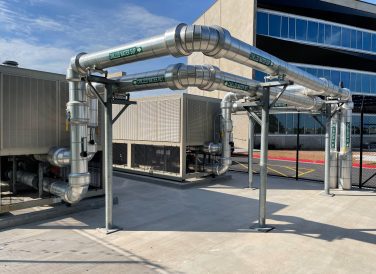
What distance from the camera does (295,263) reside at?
611cm

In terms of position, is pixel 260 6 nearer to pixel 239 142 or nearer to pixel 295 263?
pixel 239 142

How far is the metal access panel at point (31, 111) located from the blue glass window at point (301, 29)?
3262cm

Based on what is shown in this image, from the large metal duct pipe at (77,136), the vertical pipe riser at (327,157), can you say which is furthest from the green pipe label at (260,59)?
the vertical pipe riser at (327,157)

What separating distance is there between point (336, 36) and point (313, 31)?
388 cm

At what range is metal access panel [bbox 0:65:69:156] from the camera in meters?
8.32

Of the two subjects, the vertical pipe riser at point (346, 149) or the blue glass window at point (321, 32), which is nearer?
the vertical pipe riser at point (346, 149)

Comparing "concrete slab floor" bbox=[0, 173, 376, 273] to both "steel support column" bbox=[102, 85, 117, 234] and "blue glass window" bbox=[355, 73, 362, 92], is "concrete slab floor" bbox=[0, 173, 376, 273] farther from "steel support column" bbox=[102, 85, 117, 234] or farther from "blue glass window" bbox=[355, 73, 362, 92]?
"blue glass window" bbox=[355, 73, 362, 92]

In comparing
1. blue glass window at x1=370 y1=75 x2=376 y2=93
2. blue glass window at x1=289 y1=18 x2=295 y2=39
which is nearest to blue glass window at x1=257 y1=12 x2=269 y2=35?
blue glass window at x1=289 y1=18 x2=295 y2=39

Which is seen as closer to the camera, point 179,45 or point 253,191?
point 179,45

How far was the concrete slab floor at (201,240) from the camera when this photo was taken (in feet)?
19.6

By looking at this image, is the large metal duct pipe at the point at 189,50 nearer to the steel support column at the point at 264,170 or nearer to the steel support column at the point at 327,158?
the steel support column at the point at 264,170

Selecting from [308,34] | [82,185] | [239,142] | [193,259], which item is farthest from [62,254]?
[308,34]

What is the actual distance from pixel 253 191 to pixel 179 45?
8.86m

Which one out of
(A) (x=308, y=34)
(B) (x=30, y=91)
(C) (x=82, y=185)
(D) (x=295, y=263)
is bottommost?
(D) (x=295, y=263)
